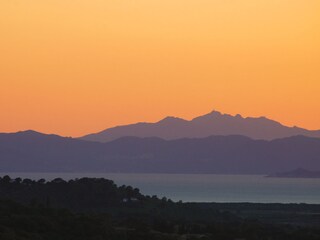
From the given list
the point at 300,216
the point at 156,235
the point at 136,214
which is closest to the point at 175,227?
the point at 156,235

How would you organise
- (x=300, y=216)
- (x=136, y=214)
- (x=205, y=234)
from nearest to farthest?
(x=205, y=234) < (x=136, y=214) < (x=300, y=216)

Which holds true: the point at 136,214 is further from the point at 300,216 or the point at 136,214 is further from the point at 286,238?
the point at 300,216

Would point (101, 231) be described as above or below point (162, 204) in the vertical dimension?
below

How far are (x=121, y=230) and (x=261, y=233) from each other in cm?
1022

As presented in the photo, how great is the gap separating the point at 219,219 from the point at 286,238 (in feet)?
84.9

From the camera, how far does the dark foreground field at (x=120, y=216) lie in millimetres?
58500

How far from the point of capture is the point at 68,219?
60.8 metres

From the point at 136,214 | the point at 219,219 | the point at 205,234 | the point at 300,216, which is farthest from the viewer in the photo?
the point at 300,216

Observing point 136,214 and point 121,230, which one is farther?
point 136,214

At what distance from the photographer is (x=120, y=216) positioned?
86.8 metres

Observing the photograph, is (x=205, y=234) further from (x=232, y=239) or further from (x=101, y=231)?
(x=101, y=231)

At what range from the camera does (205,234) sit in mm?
64938

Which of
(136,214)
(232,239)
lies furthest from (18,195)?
(232,239)

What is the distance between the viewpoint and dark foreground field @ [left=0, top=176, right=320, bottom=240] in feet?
192
